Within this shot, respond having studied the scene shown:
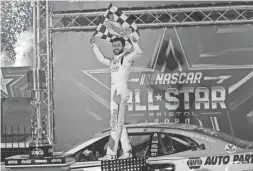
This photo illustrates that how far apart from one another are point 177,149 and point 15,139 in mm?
2509

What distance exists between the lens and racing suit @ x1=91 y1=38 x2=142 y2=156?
566 centimetres

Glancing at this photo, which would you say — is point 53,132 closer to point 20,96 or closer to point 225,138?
point 20,96

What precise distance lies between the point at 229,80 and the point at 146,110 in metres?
1.22

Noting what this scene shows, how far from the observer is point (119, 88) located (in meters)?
5.77

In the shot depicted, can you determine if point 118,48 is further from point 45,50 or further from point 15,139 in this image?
point 15,139

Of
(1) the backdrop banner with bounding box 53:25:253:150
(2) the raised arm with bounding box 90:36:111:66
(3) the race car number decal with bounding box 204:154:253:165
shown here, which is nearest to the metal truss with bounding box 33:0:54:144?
(2) the raised arm with bounding box 90:36:111:66

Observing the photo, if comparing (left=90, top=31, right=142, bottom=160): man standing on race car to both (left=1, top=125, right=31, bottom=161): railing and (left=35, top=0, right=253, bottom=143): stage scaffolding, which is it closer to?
(left=35, top=0, right=253, bottom=143): stage scaffolding

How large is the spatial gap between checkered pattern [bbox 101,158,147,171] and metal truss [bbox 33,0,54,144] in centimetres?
113

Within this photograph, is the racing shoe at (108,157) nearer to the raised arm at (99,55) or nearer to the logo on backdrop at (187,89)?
the logo on backdrop at (187,89)

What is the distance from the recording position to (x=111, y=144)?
5.66m

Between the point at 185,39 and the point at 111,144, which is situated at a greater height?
the point at 185,39

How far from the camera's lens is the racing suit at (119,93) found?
566cm

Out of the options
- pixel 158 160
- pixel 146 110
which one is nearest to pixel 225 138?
pixel 158 160

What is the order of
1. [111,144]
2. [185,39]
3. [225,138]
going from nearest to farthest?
1. [225,138]
2. [111,144]
3. [185,39]
